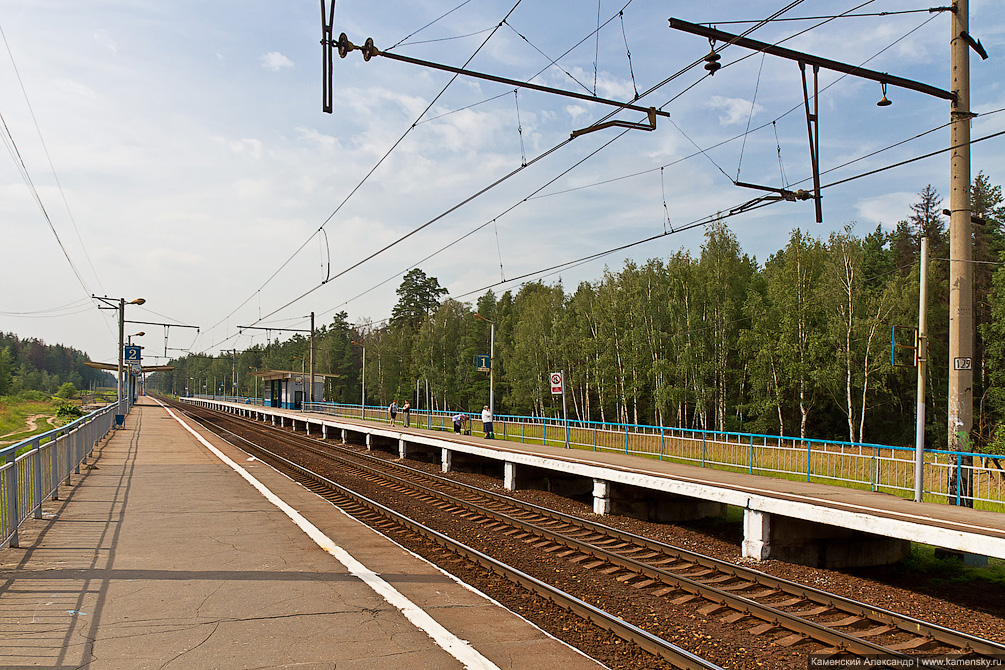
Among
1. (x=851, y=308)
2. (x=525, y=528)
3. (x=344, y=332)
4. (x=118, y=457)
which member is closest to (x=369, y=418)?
(x=118, y=457)

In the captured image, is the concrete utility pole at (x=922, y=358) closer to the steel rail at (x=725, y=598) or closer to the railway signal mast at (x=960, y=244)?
the railway signal mast at (x=960, y=244)

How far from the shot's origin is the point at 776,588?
9438 mm

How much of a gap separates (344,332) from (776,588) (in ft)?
350

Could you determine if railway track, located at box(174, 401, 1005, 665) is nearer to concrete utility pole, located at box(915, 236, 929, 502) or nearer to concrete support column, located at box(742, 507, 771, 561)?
concrete support column, located at box(742, 507, 771, 561)

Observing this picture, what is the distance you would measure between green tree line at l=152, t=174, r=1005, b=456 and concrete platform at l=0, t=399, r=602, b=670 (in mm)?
31752

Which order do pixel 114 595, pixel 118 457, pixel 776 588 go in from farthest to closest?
pixel 118 457 < pixel 776 588 < pixel 114 595

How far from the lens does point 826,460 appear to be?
52.3ft

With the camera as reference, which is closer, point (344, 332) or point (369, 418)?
point (369, 418)

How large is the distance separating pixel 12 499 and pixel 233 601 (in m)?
3.79

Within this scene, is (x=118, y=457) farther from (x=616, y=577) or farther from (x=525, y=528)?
(x=616, y=577)

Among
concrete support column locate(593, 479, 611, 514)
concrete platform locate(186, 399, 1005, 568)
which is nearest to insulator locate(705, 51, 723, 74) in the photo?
concrete platform locate(186, 399, 1005, 568)

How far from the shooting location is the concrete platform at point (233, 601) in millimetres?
5902

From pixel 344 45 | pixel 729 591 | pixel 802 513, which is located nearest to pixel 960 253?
pixel 802 513

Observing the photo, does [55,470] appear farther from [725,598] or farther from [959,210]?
[959,210]
